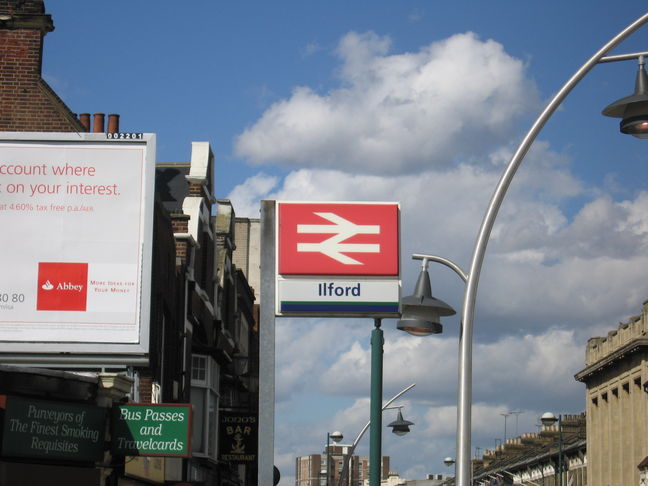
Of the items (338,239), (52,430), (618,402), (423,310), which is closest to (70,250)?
(52,430)

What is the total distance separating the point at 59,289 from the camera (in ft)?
75.0

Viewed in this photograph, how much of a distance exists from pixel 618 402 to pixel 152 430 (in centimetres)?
6239

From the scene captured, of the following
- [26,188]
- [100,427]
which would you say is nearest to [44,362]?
[100,427]

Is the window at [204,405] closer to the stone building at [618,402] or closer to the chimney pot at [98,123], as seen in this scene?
the chimney pot at [98,123]

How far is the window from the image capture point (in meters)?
38.0

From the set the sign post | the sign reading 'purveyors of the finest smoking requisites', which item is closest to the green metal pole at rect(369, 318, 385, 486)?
the sign post

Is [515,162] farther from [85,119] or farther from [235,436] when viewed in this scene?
[235,436]

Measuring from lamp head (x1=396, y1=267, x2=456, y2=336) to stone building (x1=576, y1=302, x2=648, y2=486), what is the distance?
56.3 m

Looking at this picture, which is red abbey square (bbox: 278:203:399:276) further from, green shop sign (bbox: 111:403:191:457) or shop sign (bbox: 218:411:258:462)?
shop sign (bbox: 218:411:258:462)

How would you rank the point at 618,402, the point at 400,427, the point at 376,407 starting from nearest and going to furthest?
1. the point at 376,407
2. the point at 400,427
3. the point at 618,402

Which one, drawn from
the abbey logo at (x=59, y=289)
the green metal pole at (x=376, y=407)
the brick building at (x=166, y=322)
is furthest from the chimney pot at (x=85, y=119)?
the green metal pole at (x=376, y=407)

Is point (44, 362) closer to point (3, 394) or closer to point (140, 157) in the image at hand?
point (3, 394)

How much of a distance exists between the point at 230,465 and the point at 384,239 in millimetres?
36918

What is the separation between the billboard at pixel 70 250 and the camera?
22.8m
